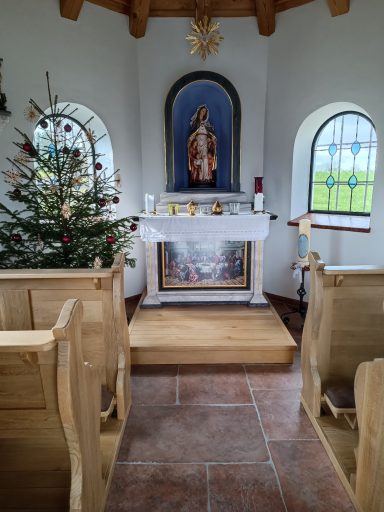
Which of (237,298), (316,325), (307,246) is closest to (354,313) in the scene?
(316,325)

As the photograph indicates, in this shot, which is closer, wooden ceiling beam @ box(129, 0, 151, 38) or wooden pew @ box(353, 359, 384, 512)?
wooden pew @ box(353, 359, 384, 512)

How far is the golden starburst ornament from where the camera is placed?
174 inches

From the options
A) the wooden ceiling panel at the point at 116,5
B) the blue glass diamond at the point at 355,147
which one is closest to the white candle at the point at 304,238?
the blue glass diamond at the point at 355,147

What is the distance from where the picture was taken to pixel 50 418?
1.35m

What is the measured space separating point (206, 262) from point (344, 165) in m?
2.08

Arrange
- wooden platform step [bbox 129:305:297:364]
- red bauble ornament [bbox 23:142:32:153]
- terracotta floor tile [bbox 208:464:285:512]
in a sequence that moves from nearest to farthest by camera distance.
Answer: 1. terracotta floor tile [bbox 208:464:285:512]
2. red bauble ornament [bbox 23:142:32:153]
3. wooden platform step [bbox 129:305:297:364]

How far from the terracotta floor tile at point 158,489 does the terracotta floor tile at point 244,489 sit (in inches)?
2.5

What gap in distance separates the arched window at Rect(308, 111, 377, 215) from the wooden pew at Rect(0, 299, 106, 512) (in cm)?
393

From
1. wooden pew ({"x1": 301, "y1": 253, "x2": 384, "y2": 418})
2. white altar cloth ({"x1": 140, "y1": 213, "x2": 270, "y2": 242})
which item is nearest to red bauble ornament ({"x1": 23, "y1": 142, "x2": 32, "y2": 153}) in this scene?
white altar cloth ({"x1": 140, "y1": 213, "x2": 270, "y2": 242})

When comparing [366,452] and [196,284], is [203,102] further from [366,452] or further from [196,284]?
[366,452]

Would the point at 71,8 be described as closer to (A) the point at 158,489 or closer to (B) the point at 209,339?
(B) the point at 209,339

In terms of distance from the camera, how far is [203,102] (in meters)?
4.81

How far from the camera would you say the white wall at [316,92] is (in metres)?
3.82

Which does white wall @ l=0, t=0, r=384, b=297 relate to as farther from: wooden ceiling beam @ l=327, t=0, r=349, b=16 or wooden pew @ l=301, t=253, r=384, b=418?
wooden pew @ l=301, t=253, r=384, b=418
